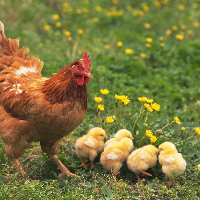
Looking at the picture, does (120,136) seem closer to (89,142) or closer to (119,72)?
(89,142)

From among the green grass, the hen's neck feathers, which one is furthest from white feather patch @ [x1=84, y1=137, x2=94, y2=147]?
the hen's neck feathers

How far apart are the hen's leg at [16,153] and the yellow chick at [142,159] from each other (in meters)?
1.17

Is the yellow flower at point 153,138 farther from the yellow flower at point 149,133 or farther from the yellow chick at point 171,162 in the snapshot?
the yellow chick at point 171,162

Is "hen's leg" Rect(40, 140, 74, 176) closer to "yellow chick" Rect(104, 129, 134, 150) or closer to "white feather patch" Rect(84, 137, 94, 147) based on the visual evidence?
"white feather patch" Rect(84, 137, 94, 147)

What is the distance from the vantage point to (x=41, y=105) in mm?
4402

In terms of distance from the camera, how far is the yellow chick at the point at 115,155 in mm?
4684

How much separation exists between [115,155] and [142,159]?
11.4 inches

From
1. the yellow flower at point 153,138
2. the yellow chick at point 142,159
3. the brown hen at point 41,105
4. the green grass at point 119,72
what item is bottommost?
the green grass at point 119,72

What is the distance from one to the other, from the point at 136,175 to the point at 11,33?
4.97 metres

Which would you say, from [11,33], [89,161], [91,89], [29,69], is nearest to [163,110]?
[91,89]

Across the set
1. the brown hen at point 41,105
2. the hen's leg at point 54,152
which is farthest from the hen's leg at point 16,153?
the hen's leg at point 54,152

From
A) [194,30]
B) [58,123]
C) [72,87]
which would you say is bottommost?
[194,30]

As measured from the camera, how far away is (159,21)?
10.3 m

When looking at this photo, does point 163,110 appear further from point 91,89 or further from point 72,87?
point 72,87
